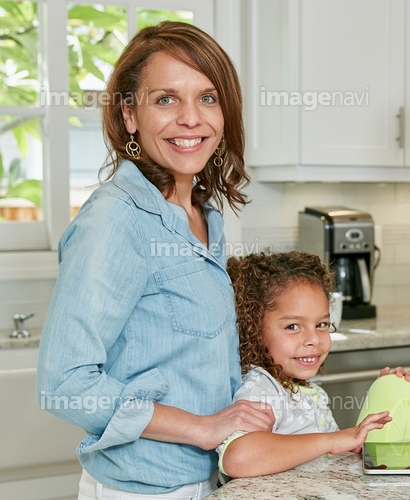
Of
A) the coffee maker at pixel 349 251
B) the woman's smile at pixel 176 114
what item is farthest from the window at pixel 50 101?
the woman's smile at pixel 176 114

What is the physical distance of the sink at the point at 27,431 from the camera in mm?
2498

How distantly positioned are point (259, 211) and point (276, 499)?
2.35 m

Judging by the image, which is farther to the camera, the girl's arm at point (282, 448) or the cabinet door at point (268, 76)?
the cabinet door at point (268, 76)

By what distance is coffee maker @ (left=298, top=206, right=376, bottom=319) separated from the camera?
9.83ft

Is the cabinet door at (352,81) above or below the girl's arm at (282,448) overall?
above

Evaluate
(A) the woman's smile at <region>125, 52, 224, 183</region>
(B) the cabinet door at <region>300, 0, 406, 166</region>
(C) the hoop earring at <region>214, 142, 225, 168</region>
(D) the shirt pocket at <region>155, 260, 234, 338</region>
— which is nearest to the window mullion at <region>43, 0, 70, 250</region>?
(B) the cabinet door at <region>300, 0, 406, 166</region>

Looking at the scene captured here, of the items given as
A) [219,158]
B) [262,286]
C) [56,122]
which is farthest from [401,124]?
[262,286]

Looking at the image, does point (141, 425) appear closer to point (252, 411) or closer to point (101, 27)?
point (252, 411)

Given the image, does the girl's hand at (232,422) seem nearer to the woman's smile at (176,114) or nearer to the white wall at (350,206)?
the woman's smile at (176,114)

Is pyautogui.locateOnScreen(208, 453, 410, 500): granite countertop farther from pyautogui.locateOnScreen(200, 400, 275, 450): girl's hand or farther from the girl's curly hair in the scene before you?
the girl's curly hair

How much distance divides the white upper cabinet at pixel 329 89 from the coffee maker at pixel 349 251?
164 mm

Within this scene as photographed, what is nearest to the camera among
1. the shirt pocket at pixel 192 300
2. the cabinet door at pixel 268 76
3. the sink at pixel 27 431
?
the shirt pocket at pixel 192 300

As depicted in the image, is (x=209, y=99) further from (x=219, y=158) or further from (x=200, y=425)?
(x=200, y=425)

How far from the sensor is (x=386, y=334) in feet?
8.84
